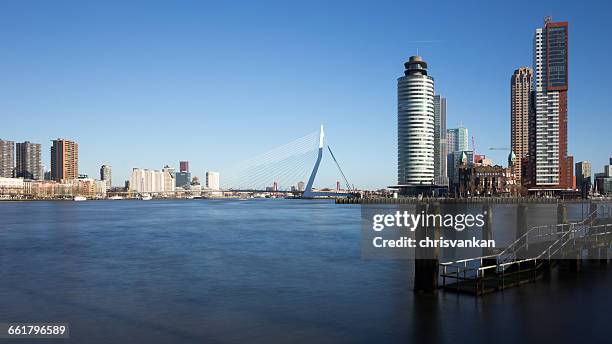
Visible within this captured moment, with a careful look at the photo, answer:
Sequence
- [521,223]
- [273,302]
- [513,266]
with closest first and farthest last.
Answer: [273,302]
[513,266]
[521,223]

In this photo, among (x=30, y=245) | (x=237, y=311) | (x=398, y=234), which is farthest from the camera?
(x=398, y=234)

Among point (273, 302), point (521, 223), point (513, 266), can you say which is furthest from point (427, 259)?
point (521, 223)

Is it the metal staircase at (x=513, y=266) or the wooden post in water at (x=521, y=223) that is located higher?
the wooden post in water at (x=521, y=223)

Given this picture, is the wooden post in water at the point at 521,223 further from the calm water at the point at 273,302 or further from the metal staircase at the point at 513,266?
the calm water at the point at 273,302

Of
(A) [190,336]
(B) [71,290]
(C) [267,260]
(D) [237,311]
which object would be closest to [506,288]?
(D) [237,311]

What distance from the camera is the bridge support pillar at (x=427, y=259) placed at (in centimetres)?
2172

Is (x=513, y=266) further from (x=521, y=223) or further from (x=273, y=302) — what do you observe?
(x=273, y=302)

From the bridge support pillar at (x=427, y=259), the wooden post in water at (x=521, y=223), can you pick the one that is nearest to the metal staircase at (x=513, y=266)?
the bridge support pillar at (x=427, y=259)

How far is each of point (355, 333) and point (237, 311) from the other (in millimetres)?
5803

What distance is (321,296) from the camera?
24.2m

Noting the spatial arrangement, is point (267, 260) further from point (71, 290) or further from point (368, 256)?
point (71, 290)

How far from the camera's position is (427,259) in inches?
869

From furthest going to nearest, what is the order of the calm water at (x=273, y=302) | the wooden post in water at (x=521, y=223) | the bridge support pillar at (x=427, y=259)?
the wooden post in water at (x=521, y=223)
the bridge support pillar at (x=427, y=259)
the calm water at (x=273, y=302)

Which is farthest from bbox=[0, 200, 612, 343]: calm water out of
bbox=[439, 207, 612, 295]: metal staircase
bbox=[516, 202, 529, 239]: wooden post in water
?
bbox=[516, 202, 529, 239]: wooden post in water
